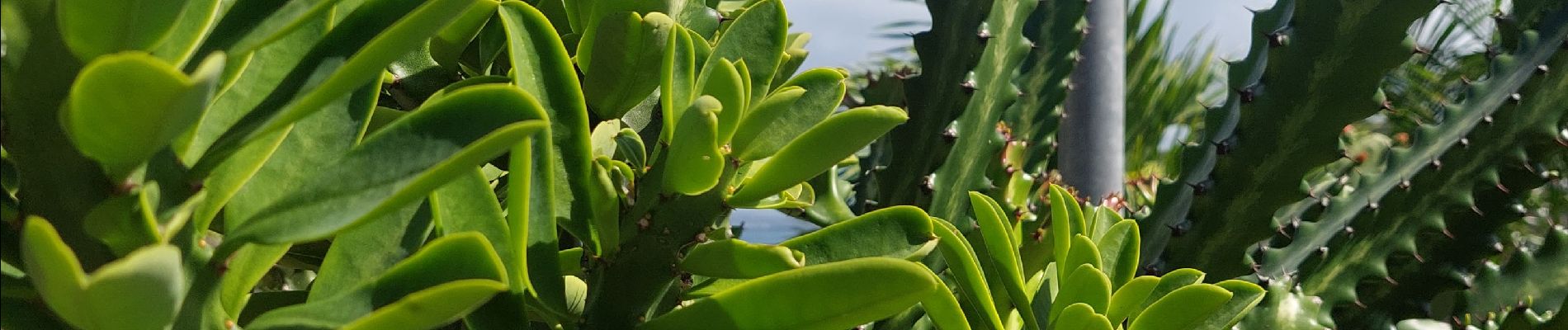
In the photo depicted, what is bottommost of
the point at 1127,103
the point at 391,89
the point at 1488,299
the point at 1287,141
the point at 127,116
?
the point at 1127,103

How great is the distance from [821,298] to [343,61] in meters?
0.17

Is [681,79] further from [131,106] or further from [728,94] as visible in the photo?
[131,106]

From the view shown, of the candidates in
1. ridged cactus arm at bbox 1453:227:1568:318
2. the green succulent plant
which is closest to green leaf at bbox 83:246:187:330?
the green succulent plant

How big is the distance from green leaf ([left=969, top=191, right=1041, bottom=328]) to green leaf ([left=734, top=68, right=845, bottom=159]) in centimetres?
13

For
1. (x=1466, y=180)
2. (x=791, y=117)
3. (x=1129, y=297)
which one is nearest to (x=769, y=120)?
(x=791, y=117)

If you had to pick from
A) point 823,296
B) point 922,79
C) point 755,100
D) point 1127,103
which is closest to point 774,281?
point 823,296

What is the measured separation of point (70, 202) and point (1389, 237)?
4.85 ft

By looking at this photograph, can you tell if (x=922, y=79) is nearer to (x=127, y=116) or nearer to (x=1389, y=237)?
(x=1389, y=237)

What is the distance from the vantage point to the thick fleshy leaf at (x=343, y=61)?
0.93ft

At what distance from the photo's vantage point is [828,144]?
14.5 inches

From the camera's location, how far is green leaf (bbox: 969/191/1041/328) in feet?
1.76

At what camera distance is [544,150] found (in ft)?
1.22

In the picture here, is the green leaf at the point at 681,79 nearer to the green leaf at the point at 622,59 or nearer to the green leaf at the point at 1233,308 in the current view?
the green leaf at the point at 622,59

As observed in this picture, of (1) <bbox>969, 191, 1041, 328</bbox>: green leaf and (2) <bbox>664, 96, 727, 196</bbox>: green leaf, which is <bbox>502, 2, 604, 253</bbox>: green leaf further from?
(1) <bbox>969, 191, 1041, 328</bbox>: green leaf
